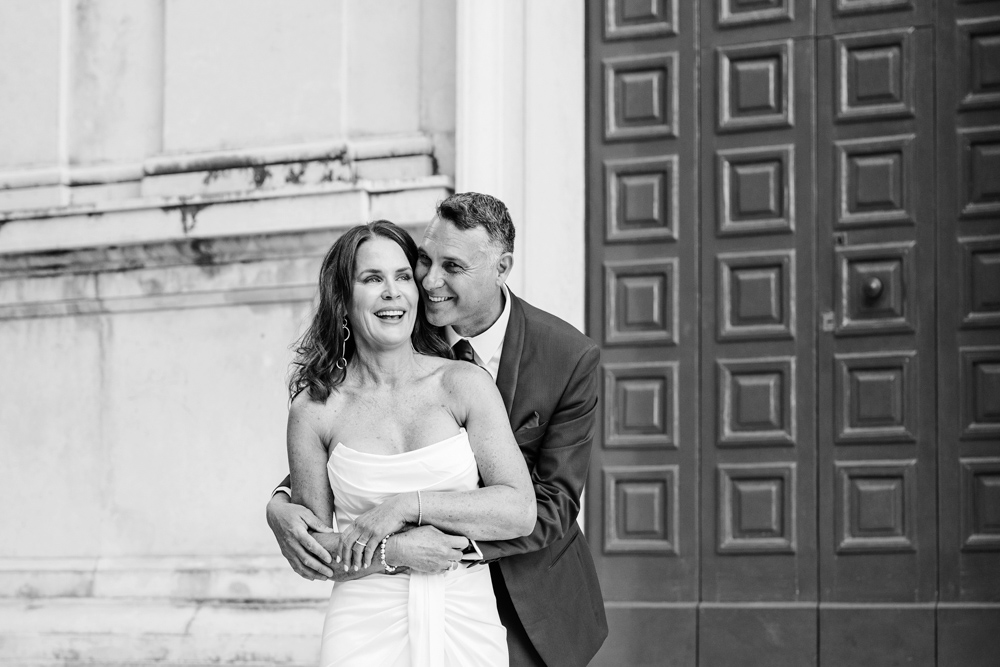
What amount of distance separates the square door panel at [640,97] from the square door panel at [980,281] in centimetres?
144

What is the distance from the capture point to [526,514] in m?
3.70

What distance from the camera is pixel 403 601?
3674 millimetres

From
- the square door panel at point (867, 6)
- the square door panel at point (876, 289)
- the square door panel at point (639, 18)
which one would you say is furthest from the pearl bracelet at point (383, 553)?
the square door panel at point (867, 6)

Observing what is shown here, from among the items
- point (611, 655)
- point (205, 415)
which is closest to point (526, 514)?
point (611, 655)

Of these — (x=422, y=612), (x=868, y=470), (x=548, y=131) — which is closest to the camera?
(x=422, y=612)

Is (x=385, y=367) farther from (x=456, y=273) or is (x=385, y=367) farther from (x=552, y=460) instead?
(x=552, y=460)

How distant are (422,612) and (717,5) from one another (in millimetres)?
3852

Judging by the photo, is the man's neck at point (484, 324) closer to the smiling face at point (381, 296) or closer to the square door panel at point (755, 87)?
the smiling face at point (381, 296)

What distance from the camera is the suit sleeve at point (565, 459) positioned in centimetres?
389

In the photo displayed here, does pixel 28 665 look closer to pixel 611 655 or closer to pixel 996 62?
pixel 611 655

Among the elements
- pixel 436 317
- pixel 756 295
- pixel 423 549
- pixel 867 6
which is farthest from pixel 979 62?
pixel 423 549

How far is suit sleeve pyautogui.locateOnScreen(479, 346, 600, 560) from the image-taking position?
12.8 ft

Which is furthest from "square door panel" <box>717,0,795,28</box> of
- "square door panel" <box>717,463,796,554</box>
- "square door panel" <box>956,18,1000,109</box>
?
"square door panel" <box>717,463,796,554</box>

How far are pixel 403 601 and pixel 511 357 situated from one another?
814 millimetres
